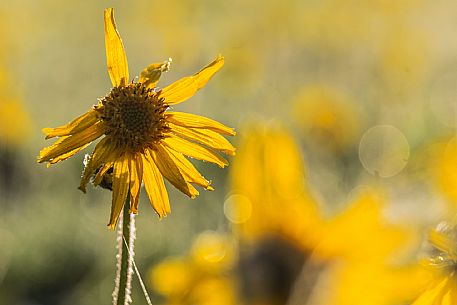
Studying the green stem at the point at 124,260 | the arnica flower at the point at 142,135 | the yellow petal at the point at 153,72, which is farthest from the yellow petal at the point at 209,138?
the green stem at the point at 124,260

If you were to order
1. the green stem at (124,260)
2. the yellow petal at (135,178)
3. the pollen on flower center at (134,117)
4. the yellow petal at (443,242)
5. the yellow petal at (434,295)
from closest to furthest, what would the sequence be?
the yellow petal at (434,295) < the yellow petal at (443,242) < the green stem at (124,260) < the yellow petal at (135,178) < the pollen on flower center at (134,117)

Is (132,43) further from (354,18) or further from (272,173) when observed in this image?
(272,173)

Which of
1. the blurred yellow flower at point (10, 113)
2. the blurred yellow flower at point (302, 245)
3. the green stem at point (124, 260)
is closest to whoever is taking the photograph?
the blurred yellow flower at point (302, 245)

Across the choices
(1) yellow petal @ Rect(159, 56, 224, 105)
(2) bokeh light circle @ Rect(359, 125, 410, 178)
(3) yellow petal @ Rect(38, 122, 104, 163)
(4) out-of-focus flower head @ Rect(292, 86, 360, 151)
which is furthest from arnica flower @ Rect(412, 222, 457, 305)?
(4) out-of-focus flower head @ Rect(292, 86, 360, 151)

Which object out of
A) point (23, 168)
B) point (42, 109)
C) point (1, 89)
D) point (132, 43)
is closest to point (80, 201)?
point (1, 89)

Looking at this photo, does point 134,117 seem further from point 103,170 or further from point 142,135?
point 103,170

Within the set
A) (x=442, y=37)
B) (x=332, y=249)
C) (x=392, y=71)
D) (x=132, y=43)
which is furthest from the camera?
(x=132, y=43)

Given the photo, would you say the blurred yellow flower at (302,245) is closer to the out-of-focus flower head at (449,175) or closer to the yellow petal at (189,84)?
the out-of-focus flower head at (449,175)
